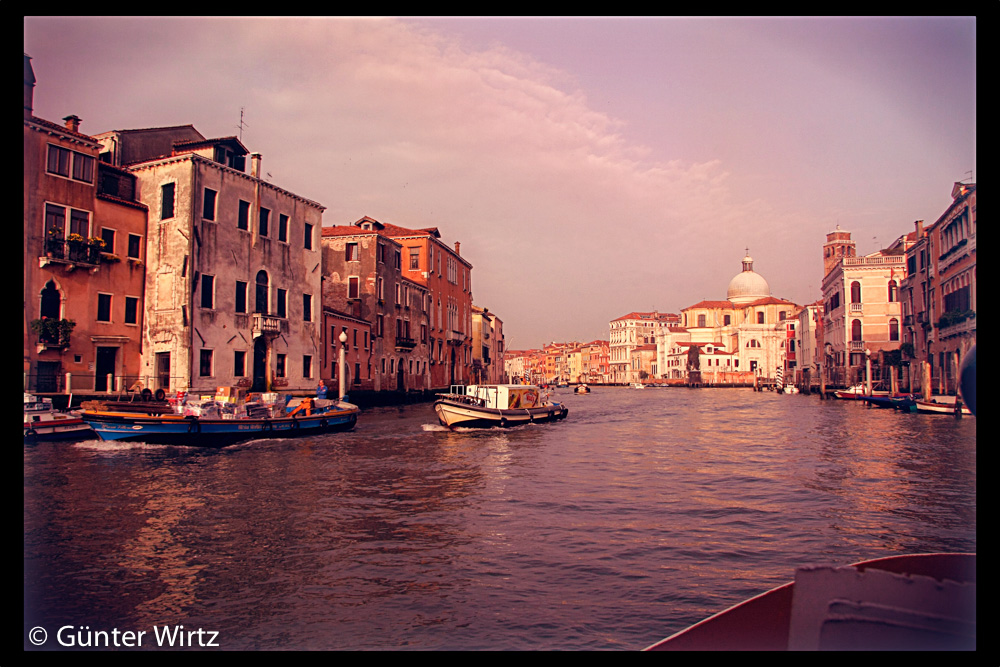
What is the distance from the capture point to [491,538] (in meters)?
7.41

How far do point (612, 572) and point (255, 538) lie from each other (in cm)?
423

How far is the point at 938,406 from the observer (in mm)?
26094

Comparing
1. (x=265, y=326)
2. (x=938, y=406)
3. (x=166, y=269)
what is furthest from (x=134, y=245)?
(x=938, y=406)

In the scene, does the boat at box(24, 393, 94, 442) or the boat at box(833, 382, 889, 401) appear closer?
the boat at box(24, 393, 94, 442)

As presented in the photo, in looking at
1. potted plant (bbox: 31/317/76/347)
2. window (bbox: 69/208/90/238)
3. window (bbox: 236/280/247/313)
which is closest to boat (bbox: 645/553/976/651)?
potted plant (bbox: 31/317/76/347)

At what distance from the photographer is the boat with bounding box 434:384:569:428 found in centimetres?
2233

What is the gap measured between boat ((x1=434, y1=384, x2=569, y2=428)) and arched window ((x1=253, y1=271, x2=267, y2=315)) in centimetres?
803

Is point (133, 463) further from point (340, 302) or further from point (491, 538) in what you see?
point (340, 302)

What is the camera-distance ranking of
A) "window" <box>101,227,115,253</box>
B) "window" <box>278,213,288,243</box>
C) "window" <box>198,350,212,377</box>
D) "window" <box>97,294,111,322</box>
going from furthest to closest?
"window" <box>278,213,288,243</box>, "window" <box>198,350,212,377</box>, "window" <box>101,227,115,253</box>, "window" <box>97,294,111,322</box>

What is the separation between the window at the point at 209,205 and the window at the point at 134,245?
2.26 m

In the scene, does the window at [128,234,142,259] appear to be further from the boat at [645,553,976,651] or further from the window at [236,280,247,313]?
the boat at [645,553,976,651]

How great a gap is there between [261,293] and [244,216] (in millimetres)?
3060
